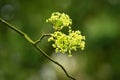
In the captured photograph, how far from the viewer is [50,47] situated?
682 centimetres

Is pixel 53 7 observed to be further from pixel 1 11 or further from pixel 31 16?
pixel 1 11

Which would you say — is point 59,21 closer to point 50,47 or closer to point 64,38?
point 64,38

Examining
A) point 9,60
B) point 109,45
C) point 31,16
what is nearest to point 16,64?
point 9,60

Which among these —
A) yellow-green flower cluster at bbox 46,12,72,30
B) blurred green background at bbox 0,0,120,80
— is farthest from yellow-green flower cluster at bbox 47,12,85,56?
blurred green background at bbox 0,0,120,80

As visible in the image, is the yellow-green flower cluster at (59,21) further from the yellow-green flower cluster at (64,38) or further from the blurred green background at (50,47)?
the blurred green background at (50,47)

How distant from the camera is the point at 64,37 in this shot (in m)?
1.92

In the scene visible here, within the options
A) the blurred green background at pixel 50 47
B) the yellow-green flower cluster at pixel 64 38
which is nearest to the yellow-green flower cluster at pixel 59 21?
the yellow-green flower cluster at pixel 64 38

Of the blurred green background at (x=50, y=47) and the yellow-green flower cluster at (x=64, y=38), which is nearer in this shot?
the yellow-green flower cluster at (x=64, y=38)

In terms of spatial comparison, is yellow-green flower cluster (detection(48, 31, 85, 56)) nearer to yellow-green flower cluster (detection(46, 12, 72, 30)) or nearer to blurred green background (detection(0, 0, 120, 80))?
yellow-green flower cluster (detection(46, 12, 72, 30))

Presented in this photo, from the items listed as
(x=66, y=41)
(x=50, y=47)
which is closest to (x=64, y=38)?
(x=66, y=41)

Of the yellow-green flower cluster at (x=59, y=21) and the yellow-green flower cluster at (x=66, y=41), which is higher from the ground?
the yellow-green flower cluster at (x=59, y=21)

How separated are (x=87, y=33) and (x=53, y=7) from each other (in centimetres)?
85

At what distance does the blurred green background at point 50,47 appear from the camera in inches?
257

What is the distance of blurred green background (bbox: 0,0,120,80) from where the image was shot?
652 cm
